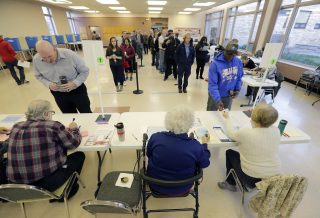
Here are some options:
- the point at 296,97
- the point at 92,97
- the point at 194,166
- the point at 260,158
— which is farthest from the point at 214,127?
the point at 296,97

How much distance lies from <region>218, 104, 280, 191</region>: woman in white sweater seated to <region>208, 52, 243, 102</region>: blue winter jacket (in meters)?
0.79

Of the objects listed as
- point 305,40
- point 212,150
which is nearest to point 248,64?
point 305,40

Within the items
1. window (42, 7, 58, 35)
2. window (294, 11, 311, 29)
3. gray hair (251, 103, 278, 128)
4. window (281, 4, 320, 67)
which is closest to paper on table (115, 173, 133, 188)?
gray hair (251, 103, 278, 128)

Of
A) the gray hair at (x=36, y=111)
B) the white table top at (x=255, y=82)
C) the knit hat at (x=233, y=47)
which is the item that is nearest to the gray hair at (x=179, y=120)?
the gray hair at (x=36, y=111)

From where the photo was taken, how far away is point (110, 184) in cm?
140

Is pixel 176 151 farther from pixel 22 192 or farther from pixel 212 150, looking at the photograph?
pixel 212 150

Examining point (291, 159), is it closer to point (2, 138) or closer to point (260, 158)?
point (260, 158)

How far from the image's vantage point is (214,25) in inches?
517

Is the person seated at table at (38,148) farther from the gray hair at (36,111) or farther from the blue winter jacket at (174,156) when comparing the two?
the blue winter jacket at (174,156)

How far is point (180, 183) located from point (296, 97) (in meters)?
4.99

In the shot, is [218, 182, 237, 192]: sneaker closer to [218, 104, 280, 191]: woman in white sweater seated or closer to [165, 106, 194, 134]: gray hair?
[218, 104, 280, 191]: woman in white sweater seated

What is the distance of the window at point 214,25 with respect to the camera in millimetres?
11852

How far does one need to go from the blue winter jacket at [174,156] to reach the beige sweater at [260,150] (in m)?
0.41

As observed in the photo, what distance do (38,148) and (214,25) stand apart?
14.6 m
